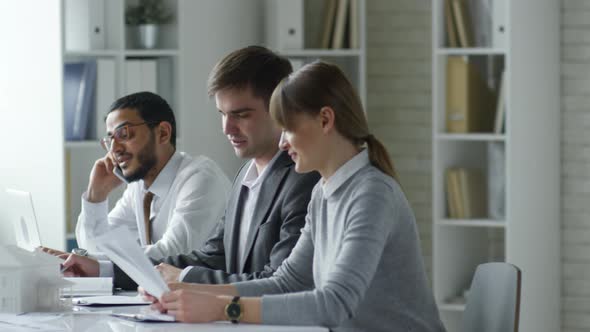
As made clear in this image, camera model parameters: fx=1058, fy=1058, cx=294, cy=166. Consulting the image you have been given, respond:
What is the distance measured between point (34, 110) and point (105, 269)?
233cm

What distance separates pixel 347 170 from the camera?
232 cm

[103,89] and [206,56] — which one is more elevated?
[206,56]

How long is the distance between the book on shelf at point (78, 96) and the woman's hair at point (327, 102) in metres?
2.75

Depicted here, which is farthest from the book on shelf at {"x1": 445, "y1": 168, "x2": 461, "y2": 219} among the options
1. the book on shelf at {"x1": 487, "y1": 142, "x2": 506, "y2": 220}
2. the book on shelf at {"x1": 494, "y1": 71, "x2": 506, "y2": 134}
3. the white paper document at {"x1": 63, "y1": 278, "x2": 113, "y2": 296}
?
the white paper document at {"x1": 63, "y1": 278, "x2": 113, "y2": 296}

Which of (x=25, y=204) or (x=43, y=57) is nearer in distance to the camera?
(x=25, y=204)

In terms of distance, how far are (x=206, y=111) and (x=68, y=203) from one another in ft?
2.59

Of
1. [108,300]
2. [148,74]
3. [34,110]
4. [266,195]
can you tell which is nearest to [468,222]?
[148,74]

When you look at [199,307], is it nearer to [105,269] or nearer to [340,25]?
[105,269]

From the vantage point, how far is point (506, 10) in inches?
184

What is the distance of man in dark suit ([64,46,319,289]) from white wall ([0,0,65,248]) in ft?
7.00

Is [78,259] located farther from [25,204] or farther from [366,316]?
[366,316]

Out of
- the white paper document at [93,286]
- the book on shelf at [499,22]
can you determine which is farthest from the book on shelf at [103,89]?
the white paper document at [93,286]

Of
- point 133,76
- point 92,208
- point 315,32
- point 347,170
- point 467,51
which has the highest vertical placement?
point 315,32

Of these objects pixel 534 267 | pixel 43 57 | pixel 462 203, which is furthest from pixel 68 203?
pixel 534 267
